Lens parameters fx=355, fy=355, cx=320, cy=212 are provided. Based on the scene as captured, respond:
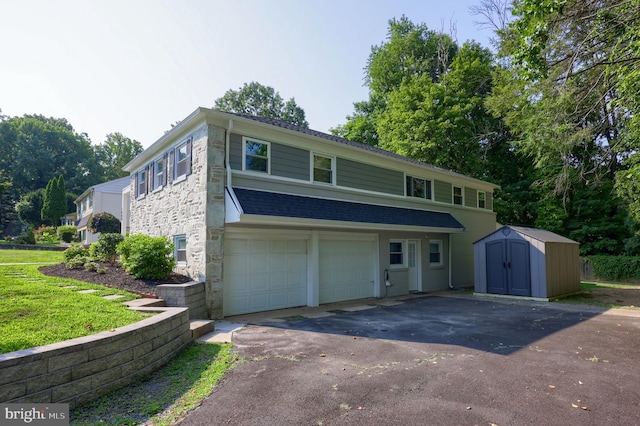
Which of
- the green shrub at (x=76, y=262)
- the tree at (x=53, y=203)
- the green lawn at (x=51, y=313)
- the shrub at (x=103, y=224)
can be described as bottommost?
the green lawn at (x=51, y=313)

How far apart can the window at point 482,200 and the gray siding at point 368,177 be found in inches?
279

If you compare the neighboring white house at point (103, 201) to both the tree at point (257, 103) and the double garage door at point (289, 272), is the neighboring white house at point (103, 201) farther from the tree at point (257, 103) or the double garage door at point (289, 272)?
the double garage door at point (289, 272)

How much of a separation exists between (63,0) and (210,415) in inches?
328

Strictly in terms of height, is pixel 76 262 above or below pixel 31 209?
below

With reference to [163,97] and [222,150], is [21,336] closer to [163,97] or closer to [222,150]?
[222,150]

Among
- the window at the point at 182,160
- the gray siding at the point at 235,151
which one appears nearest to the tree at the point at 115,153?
the window at the point at 182,160

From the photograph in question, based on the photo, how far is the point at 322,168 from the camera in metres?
12.0

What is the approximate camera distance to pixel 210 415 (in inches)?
149

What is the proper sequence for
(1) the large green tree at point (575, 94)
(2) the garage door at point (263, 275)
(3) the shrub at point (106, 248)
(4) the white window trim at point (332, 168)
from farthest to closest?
(3) the shrub at point (106, 248)
(4) the white window trim at point (332, 168)
(2) the garage door at point (263, 275)
(1) the large green tree at point (575, 94)

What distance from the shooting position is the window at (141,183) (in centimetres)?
1410

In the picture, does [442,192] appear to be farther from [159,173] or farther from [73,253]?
[73,253]

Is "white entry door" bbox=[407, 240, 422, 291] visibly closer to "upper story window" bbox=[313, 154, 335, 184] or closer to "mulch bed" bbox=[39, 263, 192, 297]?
"upper story window" bbox=[313, 154, 335, 184]

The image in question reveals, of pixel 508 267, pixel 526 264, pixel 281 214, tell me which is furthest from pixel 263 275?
pixel 526 264

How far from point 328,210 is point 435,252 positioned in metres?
7.30
